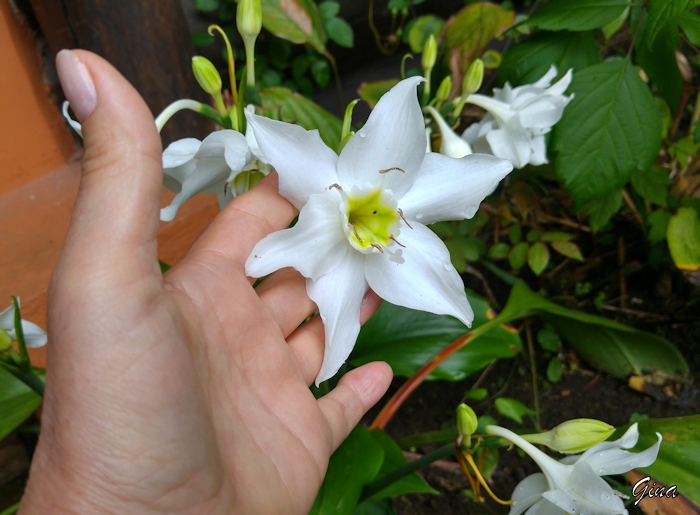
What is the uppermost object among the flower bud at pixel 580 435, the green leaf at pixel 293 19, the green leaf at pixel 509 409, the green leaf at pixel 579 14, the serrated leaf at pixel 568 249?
the green leaf at pixel 293 19

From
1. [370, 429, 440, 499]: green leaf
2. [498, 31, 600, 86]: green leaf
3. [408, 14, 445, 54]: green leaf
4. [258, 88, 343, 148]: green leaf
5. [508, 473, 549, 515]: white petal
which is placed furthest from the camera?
[408, 14, 445, 54]: green leaf

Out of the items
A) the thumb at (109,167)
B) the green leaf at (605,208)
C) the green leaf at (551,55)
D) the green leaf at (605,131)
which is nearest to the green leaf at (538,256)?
the green leaf at (605,208)

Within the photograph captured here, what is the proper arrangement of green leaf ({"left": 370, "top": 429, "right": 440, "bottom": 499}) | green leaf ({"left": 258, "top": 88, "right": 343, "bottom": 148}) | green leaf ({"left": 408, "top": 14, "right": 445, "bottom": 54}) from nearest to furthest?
green leaf ({"left": 370, "top": 429, "right": 440, "bottom": 499})
green leaf ({"left": 258, "top": 88, "right": 343, "bottom": 148})
green leaf ({"left": 408, "top": 14, "right": 445, "bottom": 54})

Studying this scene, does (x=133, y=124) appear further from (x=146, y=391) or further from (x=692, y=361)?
(x=692, y=361)

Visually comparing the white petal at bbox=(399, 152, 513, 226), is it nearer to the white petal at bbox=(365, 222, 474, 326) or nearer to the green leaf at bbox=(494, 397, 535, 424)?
the white petal at bbox=(365, 222, 474, 326)

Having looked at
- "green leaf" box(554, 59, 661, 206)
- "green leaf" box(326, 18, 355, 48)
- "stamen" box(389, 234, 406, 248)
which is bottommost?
"green leaf" box(554, 59, 661, 206)

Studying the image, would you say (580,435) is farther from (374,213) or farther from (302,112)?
(302,112)

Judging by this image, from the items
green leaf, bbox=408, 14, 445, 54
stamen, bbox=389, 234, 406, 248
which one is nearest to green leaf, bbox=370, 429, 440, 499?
stamen, bbox=389, 234, 406, 248

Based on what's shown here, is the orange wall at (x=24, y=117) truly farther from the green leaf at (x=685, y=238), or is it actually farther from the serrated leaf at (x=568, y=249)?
the green leaf at (x=685, y=238)
